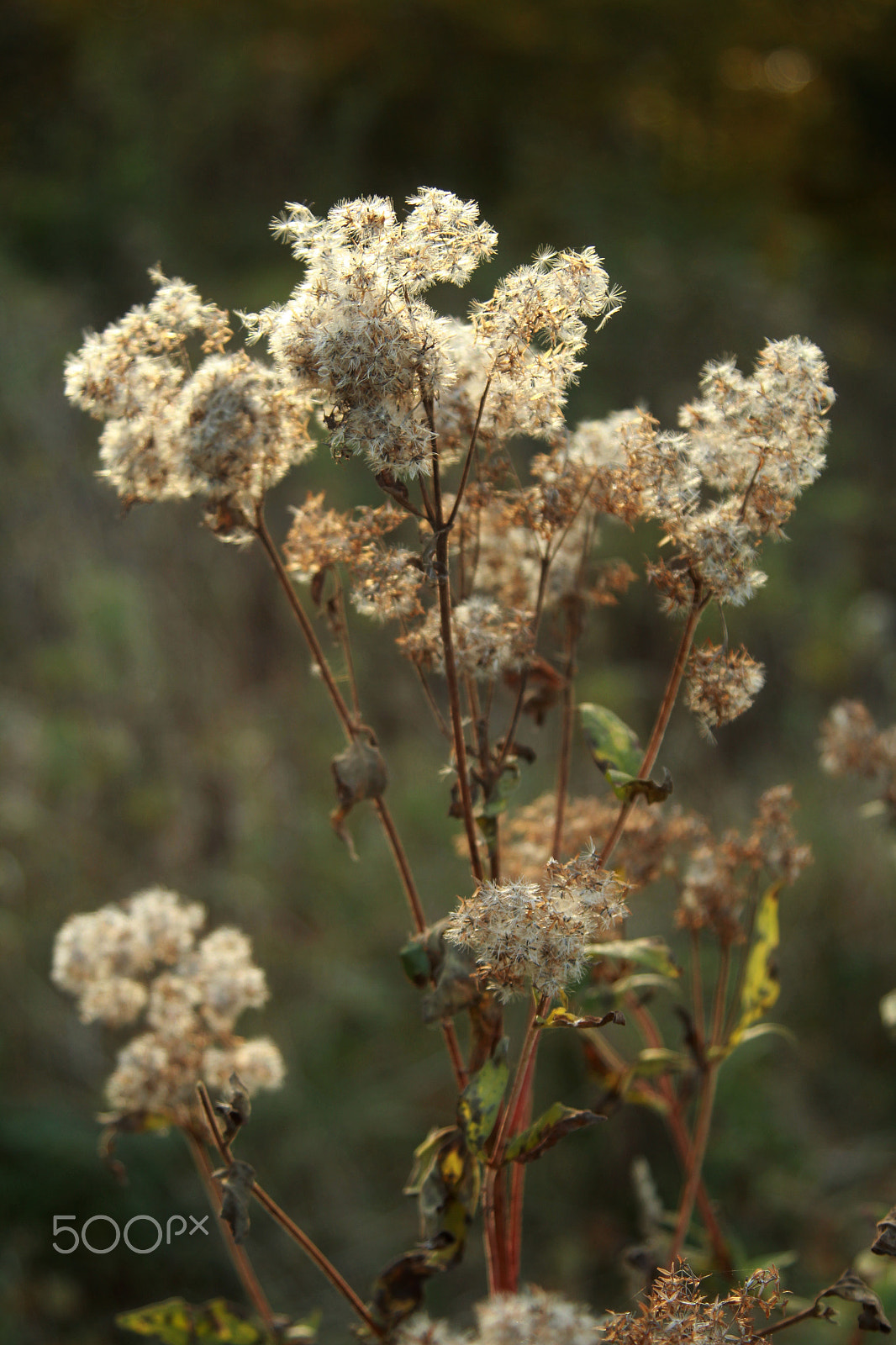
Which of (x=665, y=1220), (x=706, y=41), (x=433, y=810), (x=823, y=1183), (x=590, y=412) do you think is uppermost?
(x=706, y=41)

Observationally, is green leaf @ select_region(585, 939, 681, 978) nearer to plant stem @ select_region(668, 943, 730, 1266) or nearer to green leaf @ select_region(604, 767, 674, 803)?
plant stem @ select_region(668, 943, 730, 1266)

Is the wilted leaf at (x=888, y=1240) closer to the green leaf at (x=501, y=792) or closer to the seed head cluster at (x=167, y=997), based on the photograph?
the green leaf at (x=501, y=792)

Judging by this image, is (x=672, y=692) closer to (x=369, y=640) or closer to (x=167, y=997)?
(x=167, y=997)

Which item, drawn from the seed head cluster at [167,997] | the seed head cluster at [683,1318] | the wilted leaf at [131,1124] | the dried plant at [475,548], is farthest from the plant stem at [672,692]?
the wilted leaf at [131,1124]

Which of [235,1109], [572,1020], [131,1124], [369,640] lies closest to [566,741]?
[572,1020]

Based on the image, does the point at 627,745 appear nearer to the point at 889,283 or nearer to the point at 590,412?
the point at 590,412

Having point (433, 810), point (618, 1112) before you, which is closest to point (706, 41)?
point (433, 810)

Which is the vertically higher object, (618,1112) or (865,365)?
(865,365)
